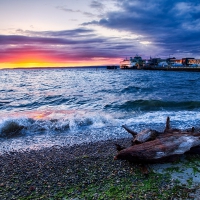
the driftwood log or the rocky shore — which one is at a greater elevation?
the driftwood log

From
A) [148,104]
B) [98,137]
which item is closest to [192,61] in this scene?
[148,104]

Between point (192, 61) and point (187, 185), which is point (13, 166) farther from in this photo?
point (192, 61)

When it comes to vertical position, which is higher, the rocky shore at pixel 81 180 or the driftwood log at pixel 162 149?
the driftwood log at pixel 162 149

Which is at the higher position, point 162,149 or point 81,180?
point 162,149

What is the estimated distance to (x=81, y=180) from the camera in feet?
17.2

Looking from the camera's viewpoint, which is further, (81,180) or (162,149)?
(162,149)

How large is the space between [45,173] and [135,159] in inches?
99.9

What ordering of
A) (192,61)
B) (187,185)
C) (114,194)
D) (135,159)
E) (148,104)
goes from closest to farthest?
(114,194)
(187,185)
(135,159)
(148,104)
(192,61)

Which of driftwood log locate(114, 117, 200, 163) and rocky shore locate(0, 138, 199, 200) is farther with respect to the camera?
driftwood log locate(114, 117, 200, 163)

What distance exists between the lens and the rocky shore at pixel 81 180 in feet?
15.1

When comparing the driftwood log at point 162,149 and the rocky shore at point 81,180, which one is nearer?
the rocky shore at point 81,180

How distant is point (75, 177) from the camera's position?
540cm

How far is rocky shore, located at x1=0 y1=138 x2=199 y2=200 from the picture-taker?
4.62 meters

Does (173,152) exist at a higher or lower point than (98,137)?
higher
